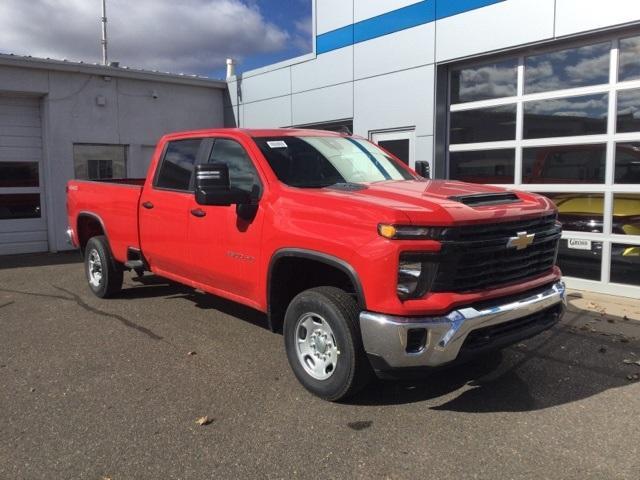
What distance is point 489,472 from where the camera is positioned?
3111 mm

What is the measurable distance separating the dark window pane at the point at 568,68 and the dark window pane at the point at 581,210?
4.73ft

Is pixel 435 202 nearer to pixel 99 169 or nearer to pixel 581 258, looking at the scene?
pixel 581 258

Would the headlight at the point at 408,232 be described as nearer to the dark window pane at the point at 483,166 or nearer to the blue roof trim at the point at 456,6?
the dark window pane at the point at 483,166

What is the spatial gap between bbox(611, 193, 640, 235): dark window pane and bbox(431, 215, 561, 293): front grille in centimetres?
356

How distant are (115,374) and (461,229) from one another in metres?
2.95

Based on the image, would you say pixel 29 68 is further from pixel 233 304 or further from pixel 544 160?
pixel 544 160

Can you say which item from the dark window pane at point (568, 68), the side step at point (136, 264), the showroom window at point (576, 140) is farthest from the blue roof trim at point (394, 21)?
the side step at point (136, 264)

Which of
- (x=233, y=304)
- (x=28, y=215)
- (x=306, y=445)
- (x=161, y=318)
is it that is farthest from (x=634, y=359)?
(x=28, y=215)

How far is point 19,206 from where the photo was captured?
462 inches

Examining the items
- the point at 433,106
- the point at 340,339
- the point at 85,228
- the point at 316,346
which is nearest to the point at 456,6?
the point at 433,106

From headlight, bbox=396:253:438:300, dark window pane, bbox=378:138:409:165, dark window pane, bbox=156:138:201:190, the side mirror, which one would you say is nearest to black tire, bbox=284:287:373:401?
headlight, bbox=396:253:438:300

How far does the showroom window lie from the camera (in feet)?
23.1

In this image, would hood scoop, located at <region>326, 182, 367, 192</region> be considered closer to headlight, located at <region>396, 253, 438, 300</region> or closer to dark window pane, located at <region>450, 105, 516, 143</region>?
headlight, located at <region>396, 253, 438, 300</region>

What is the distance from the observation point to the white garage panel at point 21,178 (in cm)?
1151
